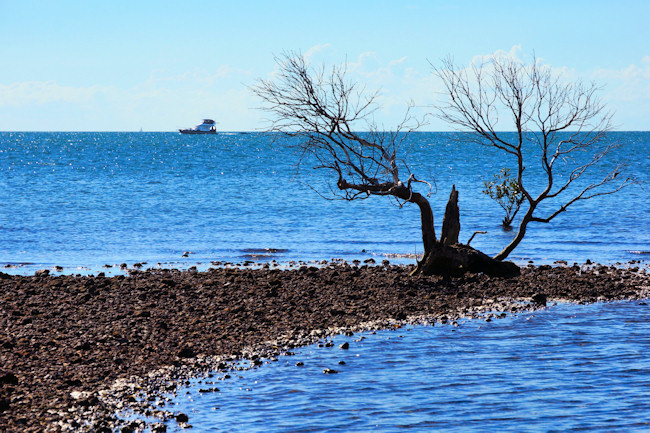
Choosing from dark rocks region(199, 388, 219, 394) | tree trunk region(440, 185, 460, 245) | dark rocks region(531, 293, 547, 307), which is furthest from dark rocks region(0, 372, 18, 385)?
tree trunk region(440, 185, 460, 245)

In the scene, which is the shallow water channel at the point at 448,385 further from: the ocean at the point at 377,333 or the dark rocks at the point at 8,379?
the dark rocks at the point at 8,379

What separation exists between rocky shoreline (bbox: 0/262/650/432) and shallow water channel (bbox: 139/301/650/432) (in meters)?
0.71

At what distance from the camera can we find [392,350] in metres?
13.5

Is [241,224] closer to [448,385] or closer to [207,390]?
[207,390]

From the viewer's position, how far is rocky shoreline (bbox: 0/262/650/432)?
1062 cm

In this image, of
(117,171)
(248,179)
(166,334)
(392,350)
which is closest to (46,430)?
(166,334)

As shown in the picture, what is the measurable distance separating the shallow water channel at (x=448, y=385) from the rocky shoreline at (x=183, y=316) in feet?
2.34

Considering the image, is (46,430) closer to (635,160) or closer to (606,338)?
(606,338)

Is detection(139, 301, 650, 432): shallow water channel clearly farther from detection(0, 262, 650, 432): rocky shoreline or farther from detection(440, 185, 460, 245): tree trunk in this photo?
detection(440, 185, 460, 245): tree trunk

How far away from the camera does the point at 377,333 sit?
1468 cm

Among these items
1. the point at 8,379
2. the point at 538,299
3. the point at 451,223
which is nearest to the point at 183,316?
the point at 8,379

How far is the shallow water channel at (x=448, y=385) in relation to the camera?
1012cm

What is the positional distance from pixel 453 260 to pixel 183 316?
8141 mm

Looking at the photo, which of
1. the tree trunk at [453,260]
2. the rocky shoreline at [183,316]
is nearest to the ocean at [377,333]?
the rocky shoreline at [183,316]
